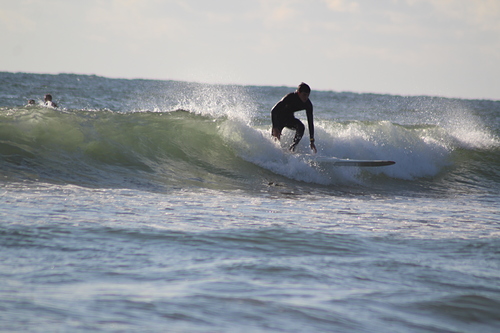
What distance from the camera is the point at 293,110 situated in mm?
9422

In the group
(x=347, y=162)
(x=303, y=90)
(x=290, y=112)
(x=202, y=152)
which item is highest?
(x=303, y=90)

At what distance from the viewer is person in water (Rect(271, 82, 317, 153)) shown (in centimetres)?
910

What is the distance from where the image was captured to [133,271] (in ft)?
11.1

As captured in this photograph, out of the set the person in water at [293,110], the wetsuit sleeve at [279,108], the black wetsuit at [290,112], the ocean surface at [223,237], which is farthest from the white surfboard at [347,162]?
the wetsuit sleeve at [279,108]

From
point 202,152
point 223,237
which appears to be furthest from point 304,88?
point 223,237

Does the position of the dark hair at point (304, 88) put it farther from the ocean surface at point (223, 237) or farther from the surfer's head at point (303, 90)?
the ocean surface at point (223, 237)

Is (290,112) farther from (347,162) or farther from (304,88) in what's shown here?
(347,162)

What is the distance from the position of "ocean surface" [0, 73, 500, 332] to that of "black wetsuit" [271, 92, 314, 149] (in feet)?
2.27

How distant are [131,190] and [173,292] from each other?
4157 millimetres

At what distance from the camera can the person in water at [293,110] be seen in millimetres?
9102

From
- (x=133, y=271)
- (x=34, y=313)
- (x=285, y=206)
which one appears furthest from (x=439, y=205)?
(x=34, y=313)

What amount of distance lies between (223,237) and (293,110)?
5369 mm

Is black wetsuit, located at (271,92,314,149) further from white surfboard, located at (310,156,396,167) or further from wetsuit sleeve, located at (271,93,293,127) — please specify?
white surfboard, located at (310,156,396,167)

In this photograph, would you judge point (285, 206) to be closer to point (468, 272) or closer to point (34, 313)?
point (468, 272)
